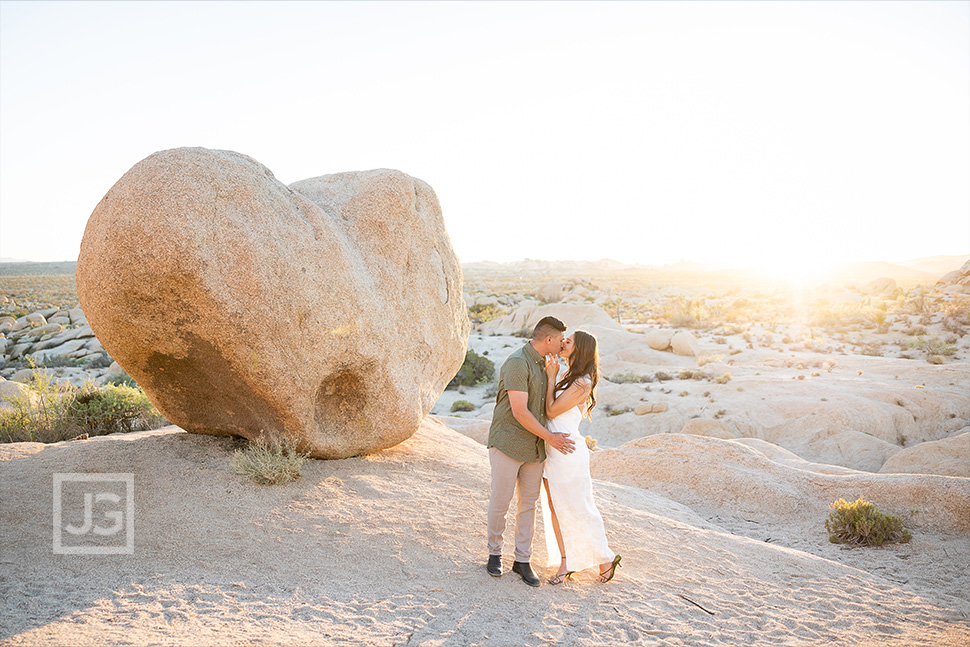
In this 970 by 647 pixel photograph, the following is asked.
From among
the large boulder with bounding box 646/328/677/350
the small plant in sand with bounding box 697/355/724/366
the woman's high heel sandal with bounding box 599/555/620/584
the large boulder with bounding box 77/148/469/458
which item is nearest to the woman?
the woman's high heel sandal with bounding box 599/555/620/584

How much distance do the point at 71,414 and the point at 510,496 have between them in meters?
7.16

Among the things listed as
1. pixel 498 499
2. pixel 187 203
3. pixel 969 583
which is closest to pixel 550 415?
pixel 498 499

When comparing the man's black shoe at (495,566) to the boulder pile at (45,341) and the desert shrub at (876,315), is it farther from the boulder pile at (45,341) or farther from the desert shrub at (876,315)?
the desert shrub at (876,315)

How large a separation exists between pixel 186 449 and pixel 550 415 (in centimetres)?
433

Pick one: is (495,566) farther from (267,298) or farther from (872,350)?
(872,350)

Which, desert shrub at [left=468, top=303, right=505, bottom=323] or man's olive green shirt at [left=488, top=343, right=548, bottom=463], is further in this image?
desert shrub at [left=468, top=303, right=505, bottom=323]

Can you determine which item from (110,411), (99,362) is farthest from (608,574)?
(99,362)

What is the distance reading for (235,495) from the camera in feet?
19.2

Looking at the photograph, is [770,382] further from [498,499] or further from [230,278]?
[230,278]

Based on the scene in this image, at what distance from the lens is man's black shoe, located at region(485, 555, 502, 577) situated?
5133 mm

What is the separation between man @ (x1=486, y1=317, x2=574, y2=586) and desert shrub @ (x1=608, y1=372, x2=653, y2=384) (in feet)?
45.6

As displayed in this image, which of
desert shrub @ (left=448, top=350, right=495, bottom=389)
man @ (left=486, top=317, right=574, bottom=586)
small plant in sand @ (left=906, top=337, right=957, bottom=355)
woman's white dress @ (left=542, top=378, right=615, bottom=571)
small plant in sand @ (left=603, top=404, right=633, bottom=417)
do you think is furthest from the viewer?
small plant in sand @ (left=906, top=337, right=957, bottom=355)

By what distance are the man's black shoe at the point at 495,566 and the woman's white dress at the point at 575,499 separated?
583 mm

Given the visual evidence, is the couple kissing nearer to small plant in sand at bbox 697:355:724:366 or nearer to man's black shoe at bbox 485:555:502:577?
man's black shoe at bbox 485:555:502:577
